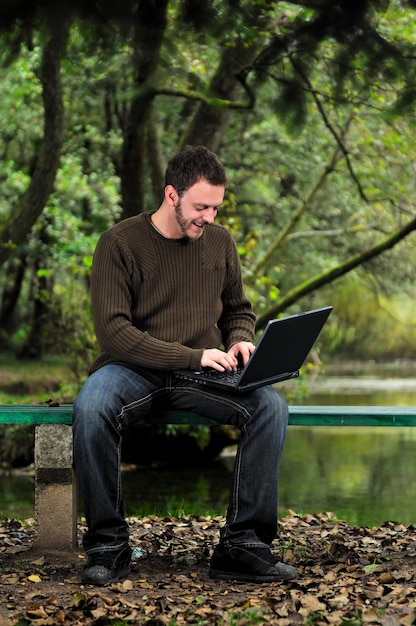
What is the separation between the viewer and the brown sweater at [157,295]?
4668 mm

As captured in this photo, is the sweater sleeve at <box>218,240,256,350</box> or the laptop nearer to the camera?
the laptop

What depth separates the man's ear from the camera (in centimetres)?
480

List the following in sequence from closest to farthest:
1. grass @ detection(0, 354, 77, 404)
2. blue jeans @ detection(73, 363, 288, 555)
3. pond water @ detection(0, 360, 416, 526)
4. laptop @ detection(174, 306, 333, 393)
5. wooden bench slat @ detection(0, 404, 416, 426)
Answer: laptop @ detection(174, 306, 333, 393) < blue jeans @ detection(73, 363, 288, 555) < wooden bench slat @ detection(0, 404, 416, 426) < pond water @ detection(0, 360, 416, 526) < grass @ detection(0, 354, 77, 404)

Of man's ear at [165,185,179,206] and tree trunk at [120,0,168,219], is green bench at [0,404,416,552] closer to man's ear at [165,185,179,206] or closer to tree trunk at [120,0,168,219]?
man's ear at [165,185,179,206]

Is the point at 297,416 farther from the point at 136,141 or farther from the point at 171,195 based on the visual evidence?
the point at 136,141

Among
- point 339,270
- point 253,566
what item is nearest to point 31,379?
point 339,270

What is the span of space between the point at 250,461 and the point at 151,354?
634 mm

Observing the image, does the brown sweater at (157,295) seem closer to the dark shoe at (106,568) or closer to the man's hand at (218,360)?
the man's hand at (218,360)

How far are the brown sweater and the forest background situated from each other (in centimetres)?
99

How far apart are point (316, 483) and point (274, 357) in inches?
301

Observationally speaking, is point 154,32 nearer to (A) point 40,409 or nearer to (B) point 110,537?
(A) point 40,409

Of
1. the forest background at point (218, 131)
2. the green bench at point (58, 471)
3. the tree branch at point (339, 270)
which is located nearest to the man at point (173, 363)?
the green bench at point (58, 471)

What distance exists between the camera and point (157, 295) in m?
4.84

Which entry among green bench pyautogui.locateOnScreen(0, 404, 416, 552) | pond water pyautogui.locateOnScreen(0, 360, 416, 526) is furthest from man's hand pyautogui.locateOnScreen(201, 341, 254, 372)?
pond water pyautogui.locateOnScreen(0, 360, 416, 526)
